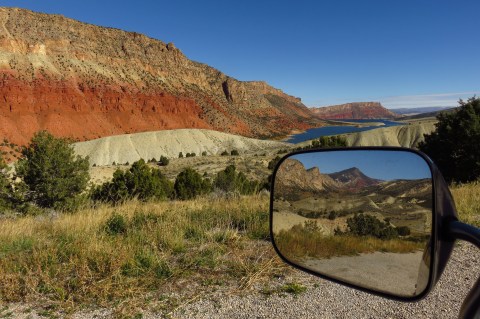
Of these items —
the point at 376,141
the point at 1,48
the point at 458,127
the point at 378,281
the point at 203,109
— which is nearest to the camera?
the point at 378,281

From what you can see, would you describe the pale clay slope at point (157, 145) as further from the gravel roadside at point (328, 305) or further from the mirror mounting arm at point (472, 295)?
the mirror mounting arm at point (472, 295)

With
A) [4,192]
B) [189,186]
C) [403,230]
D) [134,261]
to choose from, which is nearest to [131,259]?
[134,261]

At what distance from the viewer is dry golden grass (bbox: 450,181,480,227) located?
6.42m

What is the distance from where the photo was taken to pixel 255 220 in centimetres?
653

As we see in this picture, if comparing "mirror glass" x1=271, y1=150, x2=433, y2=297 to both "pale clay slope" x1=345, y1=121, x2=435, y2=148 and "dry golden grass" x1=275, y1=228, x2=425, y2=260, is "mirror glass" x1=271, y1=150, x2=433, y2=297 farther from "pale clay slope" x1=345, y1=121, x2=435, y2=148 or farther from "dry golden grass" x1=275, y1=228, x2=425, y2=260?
"pale clay slope" x1=345, y1=121, x2=435, y2=148

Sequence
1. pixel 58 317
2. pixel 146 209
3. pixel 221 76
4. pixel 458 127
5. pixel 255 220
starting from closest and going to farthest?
pixel 58 317, pixel 255 220, pixel 146 209, pixel 458 127, pixel 221 76

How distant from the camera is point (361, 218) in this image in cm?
171

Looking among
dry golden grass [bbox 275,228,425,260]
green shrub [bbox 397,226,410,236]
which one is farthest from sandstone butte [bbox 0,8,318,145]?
green shrub [bbox 397,226,410,236]

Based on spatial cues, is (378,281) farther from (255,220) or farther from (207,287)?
(255,220)

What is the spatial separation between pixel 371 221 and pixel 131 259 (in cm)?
370

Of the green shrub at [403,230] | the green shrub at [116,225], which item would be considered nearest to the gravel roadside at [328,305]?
the green shrub at [403,230]

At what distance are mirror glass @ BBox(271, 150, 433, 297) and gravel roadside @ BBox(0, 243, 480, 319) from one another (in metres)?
1.71

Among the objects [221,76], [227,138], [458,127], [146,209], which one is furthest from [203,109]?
[146,209]

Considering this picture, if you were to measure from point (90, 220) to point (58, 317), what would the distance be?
3356 mm
